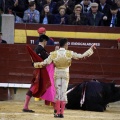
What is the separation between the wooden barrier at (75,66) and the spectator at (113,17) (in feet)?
2.07

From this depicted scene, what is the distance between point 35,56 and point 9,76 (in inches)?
137

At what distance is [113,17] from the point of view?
44.5 ft

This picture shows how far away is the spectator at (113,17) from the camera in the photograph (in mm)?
13430

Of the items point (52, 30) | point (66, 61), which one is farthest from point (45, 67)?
A: point (52, 30)

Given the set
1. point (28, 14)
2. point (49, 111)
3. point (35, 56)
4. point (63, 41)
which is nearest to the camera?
point (63, 41)

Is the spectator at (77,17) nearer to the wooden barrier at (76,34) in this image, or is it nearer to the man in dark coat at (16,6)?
the wooden barrier at (76,34)

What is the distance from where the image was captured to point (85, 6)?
13906 mm

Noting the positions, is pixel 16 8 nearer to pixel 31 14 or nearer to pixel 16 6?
pixel 16 6

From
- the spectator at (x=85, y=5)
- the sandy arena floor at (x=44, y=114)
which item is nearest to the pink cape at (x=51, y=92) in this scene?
the sandy arena floor at (x=44, y=114)

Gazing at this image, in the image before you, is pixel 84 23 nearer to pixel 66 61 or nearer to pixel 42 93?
pixel 42 93

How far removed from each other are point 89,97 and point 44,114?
5.50 feet

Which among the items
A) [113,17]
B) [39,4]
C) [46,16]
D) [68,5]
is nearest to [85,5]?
[68,5]

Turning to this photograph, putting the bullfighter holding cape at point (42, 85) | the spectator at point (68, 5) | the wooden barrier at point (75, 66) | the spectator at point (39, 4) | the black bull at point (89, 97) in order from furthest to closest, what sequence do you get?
the spectator at point (39, 4)
the spectator at point (68, 5)
the wooden barrier at point (75, 66)
the black bull at point (89, 97)
the bullfighter holding cape at point (42, 85)

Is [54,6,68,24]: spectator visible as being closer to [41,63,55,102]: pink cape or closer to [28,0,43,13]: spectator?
[28,0,43,13]: spectator
